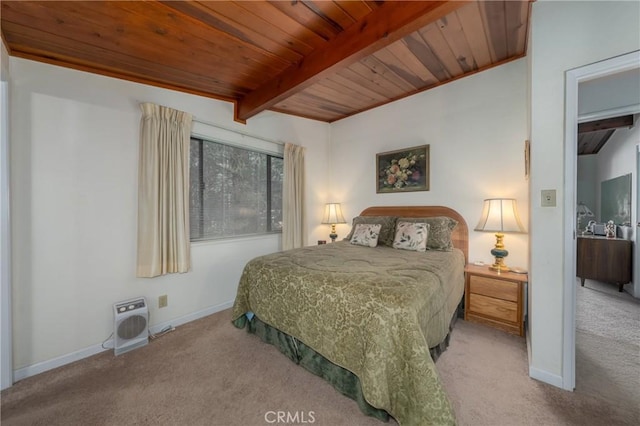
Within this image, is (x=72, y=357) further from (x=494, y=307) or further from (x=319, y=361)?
(x=494, y=307)

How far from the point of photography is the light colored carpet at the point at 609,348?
1.51 meters

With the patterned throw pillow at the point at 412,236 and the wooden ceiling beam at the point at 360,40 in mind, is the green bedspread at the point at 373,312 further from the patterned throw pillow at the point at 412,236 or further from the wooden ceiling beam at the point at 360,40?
the wooden ceiling beam at the point at 360,40

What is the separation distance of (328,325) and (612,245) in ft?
13.5

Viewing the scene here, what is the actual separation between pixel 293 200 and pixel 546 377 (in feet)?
9.84

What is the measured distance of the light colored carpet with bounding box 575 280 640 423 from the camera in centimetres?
151

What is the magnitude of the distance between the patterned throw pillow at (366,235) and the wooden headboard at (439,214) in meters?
0.51

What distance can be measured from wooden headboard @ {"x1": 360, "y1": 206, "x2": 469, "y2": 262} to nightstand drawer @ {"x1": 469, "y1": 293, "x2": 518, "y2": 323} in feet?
1.80

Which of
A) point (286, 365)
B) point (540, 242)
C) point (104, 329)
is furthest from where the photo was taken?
point (104, 329)

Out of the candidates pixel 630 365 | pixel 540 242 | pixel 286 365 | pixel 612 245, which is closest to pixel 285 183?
pixel 286 365

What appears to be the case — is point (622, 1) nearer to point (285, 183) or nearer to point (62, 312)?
point (285, 183)

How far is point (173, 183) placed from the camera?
241 cm

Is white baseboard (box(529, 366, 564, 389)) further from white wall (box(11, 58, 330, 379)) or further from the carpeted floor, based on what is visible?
white wall (box(11, 58, 330, 379))

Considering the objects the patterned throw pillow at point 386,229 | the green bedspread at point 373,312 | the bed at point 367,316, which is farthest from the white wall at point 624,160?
the patterned throw pillow at point 386,229

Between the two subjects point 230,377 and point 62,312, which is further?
point 62,312
